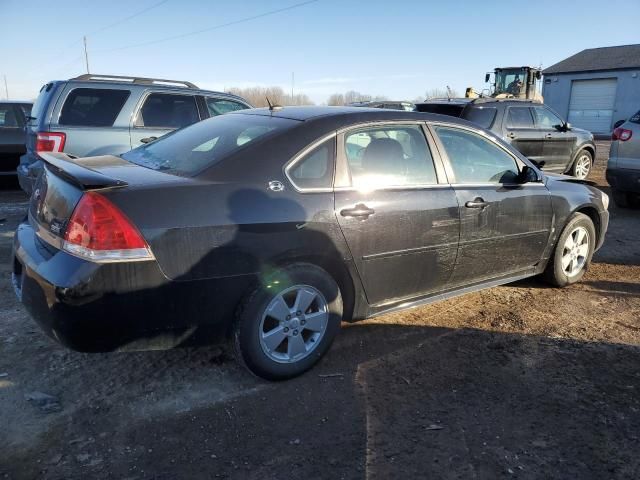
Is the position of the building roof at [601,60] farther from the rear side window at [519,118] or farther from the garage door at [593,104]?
the rear side window at [519,118]

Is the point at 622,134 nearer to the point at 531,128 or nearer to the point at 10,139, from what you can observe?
the point at 531,128

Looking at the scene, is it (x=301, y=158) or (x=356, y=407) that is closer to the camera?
(x=356, y=407)

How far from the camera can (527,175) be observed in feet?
14.0

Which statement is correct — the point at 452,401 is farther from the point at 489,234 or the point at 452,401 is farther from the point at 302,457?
the point at 489,234

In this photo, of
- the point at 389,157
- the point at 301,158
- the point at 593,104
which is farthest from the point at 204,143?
the point at 593,104

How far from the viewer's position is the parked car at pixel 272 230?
260 centimetres

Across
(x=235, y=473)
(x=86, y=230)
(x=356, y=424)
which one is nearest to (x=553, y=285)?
(x=356, y=424)

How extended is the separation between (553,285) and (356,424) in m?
Result: 3.00

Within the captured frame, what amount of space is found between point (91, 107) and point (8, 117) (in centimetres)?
466

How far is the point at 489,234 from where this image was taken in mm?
3988

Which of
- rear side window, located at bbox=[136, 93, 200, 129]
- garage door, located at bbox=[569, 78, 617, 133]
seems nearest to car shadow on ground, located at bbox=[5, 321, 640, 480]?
rear side window, located at bbox=[136, 93, 200, 129]

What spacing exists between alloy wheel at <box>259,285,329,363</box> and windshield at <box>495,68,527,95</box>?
20.8 meters

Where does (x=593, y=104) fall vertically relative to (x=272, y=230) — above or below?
above

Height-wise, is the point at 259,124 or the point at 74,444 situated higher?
the point at 259,124
